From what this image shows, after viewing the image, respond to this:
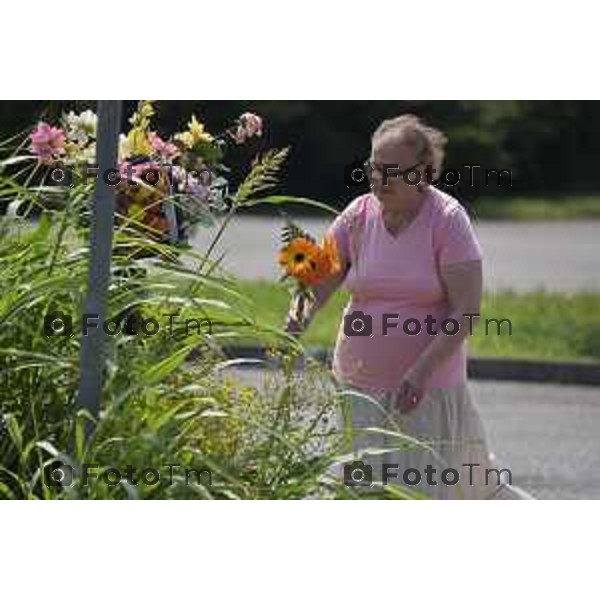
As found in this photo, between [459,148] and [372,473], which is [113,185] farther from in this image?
[459,148]

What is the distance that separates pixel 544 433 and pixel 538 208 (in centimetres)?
1195

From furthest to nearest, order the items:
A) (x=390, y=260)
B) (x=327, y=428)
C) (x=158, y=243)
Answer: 1. (x=390, y=260)
2. (x=158, y=243)
3. (x=327, y=428)

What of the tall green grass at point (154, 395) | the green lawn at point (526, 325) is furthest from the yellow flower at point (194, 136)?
the green lawn at point (526, 325)

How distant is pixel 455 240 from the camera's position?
213 inches

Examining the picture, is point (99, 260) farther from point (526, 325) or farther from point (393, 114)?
point (393, 114)

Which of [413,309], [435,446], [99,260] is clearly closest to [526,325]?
[435,446]

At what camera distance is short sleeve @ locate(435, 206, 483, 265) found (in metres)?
5.41

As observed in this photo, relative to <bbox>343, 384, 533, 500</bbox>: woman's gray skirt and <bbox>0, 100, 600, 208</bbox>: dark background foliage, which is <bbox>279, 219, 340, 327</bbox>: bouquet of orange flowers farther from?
<bbox>0, 100, 600, 208</bbox>: dark background foliage

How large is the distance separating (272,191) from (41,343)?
15362 millimetres

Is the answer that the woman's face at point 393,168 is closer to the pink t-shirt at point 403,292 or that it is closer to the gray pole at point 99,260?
the pink t-shirt at point 403,292

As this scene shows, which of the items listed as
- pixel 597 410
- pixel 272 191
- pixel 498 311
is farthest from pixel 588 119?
pixel 597 410

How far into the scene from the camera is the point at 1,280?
15.8 feet

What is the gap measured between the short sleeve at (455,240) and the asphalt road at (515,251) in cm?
851

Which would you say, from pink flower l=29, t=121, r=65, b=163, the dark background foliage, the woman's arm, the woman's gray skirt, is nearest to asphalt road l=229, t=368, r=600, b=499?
the woman's gray skirt
